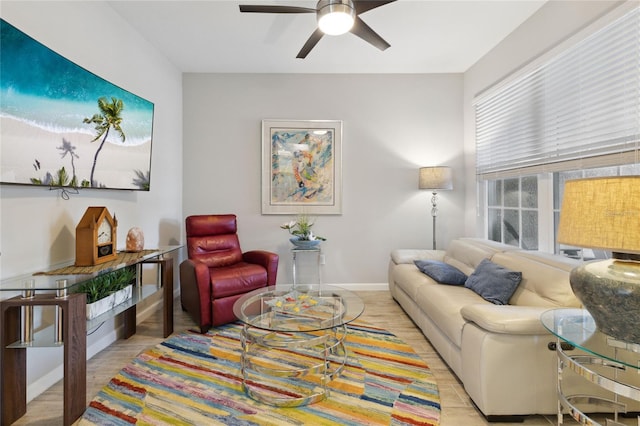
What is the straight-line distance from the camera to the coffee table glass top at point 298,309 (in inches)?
82.1

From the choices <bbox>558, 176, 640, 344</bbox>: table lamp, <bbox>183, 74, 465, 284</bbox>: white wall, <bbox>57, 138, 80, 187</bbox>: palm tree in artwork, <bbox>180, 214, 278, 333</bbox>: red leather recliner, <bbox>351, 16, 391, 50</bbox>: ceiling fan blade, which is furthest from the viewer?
<bbox>183, 74, 465, 284</bbox>: white wall

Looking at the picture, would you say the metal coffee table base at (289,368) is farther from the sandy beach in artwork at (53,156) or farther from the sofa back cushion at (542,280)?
the sandy beach in artwork at (53,156)

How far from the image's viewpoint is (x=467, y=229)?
13.8 feet

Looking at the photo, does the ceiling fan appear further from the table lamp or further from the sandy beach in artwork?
the table lamp

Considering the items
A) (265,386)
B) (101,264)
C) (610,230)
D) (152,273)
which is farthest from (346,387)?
(152,273)

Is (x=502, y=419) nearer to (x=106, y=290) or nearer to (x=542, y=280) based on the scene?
(x=542, y=280)

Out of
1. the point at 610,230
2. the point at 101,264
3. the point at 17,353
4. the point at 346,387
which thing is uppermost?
the point at 610,230

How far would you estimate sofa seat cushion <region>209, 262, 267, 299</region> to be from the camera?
2.95 meters

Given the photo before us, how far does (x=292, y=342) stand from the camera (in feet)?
6.28

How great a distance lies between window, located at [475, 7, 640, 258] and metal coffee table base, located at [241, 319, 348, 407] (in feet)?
6.79

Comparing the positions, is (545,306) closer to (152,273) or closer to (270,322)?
(270,322)

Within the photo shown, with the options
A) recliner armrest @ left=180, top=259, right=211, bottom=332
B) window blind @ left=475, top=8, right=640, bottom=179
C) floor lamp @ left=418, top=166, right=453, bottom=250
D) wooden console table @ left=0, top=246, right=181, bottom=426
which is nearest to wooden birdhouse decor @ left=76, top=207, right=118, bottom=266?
wooden console table @ left=0, top=246, right=181, bottom=426

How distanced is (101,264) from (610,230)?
2.72m

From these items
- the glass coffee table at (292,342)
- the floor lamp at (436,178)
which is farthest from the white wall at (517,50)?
the glass coffee table at (292,342)
